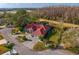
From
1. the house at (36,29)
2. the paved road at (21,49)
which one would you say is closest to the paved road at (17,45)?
the paved road at (21,49)

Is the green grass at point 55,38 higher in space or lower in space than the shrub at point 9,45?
higher

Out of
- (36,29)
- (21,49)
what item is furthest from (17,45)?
(36,29)

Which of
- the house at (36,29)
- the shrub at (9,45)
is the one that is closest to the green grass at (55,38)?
the house at (36,29)

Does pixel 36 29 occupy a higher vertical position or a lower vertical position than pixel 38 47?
higher

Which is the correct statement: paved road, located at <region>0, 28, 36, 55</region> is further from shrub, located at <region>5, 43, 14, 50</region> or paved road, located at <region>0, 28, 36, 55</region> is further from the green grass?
the green grass

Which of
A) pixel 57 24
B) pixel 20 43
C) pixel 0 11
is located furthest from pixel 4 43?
pixel 57 24

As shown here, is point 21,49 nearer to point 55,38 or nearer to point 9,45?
point 9,45

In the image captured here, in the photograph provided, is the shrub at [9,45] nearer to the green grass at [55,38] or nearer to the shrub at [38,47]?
the shrub at [38,47]

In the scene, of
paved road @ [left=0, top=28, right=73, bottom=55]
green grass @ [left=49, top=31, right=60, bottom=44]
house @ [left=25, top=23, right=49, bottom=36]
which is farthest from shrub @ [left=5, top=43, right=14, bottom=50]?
green grass @ [left=49, top=31, right=60, bottom=44]

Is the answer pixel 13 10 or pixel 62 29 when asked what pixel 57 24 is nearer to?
pixel 62 29
